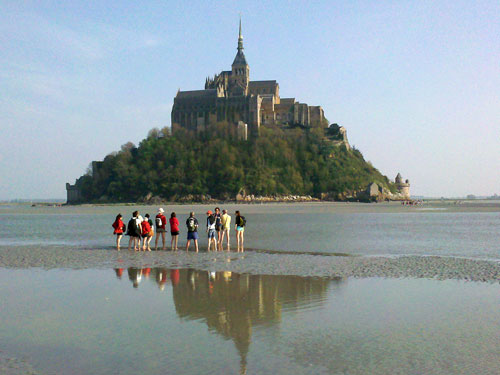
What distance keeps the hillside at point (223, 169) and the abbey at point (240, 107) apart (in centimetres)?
303

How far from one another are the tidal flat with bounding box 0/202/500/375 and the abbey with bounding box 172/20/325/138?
10021 cm

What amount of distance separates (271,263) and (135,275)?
4273mm

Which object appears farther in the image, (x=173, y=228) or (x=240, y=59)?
(x=240, y=59)

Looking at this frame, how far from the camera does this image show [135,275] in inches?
474

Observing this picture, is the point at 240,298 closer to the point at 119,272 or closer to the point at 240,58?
the point at 119,272

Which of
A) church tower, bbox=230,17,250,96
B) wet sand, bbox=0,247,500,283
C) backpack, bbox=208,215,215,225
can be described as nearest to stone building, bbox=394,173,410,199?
church tower, bbox=230,17,250,96

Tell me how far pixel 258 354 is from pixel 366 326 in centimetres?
210

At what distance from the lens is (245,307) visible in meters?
8.38

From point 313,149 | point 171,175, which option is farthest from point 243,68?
point 171,175

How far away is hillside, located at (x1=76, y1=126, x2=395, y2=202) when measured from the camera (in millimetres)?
106375

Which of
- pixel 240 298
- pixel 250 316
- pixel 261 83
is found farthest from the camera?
pixel 261 83

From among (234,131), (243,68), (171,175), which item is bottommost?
(171,175)

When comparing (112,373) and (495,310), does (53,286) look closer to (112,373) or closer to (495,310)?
(112,373)

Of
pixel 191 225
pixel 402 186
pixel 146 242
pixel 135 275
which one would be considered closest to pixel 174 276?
pixel 135 275
